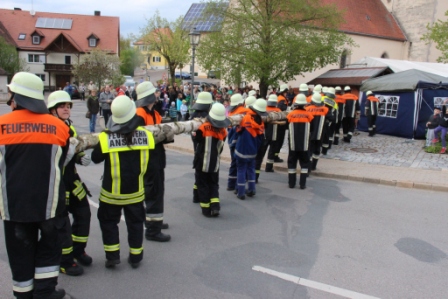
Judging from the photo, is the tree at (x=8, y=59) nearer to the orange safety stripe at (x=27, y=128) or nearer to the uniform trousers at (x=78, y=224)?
the uniform trousers at (x=78, y=224)

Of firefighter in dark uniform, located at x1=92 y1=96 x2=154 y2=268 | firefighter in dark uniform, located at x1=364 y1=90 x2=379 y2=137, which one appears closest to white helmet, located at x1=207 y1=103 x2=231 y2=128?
firefighter in dark uniform, located at x1=92 y1=96 x2=154 y2=268

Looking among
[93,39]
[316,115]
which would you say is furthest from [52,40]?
[316,115]


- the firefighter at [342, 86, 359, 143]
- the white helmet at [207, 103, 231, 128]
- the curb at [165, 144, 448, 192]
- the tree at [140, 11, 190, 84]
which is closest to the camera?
the white helmet at [207, 103, 231, 128]

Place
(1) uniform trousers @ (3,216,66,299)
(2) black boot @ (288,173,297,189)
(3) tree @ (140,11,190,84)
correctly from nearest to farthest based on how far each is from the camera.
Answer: (1) uniform trousers @ (3,216,66,299) < (2) black boot @ (288,173,297,189) < (3) tree @ (140,11,190,84)

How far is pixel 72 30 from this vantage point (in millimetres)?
52312

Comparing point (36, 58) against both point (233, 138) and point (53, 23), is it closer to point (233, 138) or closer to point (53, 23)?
point (53, 23)

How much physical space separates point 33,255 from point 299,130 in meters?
5.73

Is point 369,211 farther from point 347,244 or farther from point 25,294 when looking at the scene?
point 25,294

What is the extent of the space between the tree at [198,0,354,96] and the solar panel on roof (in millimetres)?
37819

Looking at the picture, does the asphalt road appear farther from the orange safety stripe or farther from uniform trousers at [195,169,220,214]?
the orange safety stripe

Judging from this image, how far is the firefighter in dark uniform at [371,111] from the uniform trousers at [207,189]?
457 inches

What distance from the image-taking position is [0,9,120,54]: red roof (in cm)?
4941

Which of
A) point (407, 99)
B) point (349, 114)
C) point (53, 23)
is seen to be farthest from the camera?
point (53, 23)

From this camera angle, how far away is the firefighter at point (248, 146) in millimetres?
7188
